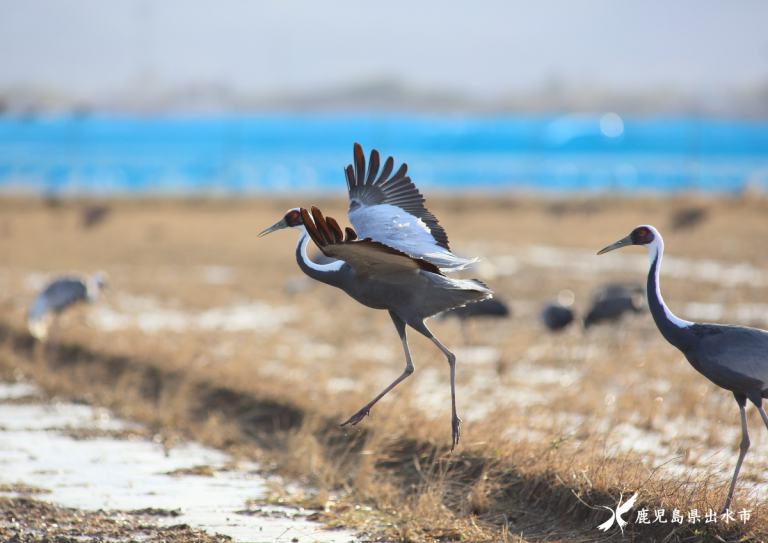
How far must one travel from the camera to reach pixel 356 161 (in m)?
4.64

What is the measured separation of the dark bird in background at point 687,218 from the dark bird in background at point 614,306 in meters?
9.58

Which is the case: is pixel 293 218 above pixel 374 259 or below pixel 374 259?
above

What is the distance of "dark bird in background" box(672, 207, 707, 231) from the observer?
18484 mm

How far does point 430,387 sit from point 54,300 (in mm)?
4748

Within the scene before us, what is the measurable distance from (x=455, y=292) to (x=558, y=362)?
16.3ft

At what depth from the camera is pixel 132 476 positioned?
5691 millimetres

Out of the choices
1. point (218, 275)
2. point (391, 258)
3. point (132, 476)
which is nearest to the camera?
point (391, 258)

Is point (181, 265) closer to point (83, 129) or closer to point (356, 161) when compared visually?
point (356, 161)

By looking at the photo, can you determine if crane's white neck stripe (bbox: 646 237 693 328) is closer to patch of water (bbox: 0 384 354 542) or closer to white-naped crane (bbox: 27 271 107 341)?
patch of water (bbox: 0 384 354 542)

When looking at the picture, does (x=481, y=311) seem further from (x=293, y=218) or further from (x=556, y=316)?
(x=293, y=218)

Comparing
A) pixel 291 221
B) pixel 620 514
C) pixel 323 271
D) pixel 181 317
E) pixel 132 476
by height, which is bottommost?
pixel 132 476

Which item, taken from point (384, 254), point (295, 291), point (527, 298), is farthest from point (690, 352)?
point (295, 291)

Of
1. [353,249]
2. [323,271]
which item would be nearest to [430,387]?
[323,271]

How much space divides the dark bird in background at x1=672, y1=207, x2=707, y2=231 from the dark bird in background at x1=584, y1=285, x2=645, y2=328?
9.58m
